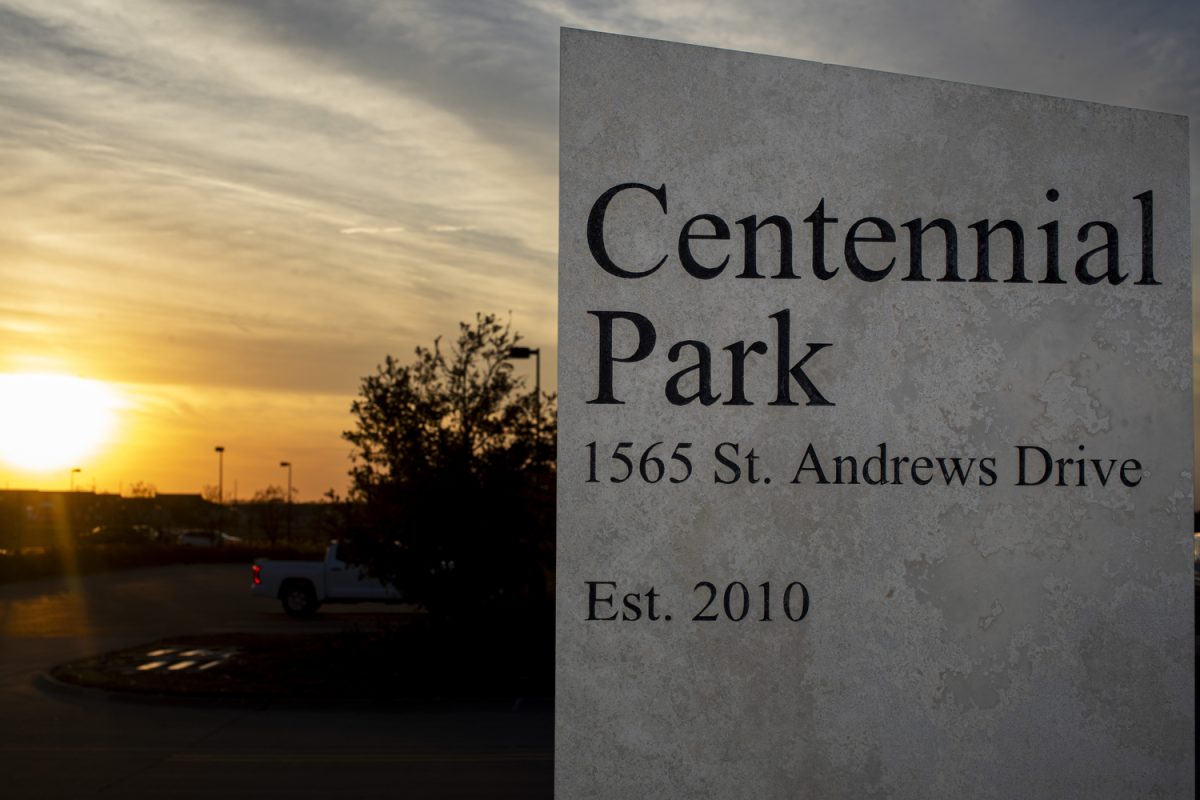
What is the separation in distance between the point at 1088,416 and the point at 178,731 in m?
11.2

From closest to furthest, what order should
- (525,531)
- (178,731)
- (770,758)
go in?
(770,758) < (178,731) < (525,531)

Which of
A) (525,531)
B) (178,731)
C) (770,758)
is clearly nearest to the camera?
(770,758)

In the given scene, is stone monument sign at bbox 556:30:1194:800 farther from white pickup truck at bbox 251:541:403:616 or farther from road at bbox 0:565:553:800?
white pickup truck at bbox 251:541:403:616

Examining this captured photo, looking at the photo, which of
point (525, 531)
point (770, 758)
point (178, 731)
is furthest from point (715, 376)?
point (525, 531)

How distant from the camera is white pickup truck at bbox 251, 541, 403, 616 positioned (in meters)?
29.3

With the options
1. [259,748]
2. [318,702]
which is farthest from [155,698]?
[259,748]

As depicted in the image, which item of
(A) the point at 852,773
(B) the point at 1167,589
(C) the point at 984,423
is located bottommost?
(A) the point at 852,773

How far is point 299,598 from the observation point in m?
29.6

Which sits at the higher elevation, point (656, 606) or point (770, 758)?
point (656, 606)

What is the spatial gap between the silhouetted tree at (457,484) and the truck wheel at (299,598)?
38.8 ft

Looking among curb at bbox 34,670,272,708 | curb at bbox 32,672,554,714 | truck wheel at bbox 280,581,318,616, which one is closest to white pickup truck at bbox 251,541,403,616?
truck wheel at bbox 280,581,318,616

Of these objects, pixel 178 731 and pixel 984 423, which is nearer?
pixel 984 423

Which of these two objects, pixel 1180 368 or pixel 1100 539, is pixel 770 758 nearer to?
pixel 1100 539

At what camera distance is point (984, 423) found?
4.59 meters
